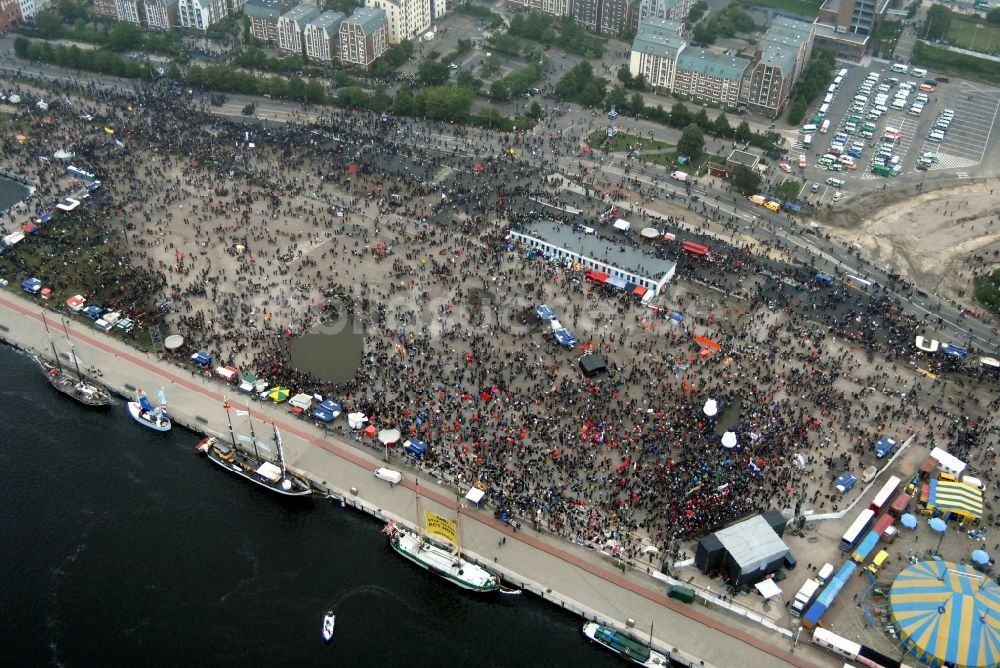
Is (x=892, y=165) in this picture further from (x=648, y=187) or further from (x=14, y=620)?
(x=14, y=620)

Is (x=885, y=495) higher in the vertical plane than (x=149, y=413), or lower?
higher

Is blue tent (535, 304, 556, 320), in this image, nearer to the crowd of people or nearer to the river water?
the crowd of people

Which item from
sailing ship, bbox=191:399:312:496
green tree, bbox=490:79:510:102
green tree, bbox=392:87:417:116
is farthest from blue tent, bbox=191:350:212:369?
green tree, bbox=490:79:510:102

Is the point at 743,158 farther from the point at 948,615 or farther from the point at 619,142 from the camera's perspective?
the point at 948,615

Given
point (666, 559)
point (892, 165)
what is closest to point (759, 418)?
point (666, 559)

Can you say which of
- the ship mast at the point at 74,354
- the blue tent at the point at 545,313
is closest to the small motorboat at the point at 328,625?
the ship mast at the point at 74,354

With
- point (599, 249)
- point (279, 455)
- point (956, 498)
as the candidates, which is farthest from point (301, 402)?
point (956, 498)
